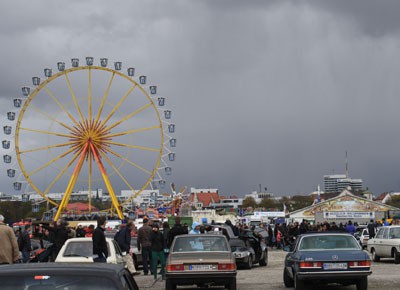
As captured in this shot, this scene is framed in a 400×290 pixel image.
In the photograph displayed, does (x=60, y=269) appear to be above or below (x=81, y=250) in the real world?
above

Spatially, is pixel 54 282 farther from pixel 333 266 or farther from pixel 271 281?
pixel 271 281

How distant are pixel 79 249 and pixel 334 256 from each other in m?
6.10

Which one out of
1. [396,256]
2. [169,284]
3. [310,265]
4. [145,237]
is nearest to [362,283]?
[310,265]

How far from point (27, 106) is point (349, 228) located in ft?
81.9

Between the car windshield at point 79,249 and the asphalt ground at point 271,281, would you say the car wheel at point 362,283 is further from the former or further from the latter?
the car windshield at point 79,249

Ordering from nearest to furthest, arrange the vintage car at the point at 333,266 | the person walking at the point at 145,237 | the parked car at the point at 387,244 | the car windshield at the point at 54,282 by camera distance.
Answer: the car windshield at the point at 54,282
the vintage car at the point at 333,266
the person walking at the point at 145,237
the parked car at the point at 387,244

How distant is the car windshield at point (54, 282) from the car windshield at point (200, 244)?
10745 millimetres

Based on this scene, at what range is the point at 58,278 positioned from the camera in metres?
5.97

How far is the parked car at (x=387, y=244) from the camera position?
26.3m

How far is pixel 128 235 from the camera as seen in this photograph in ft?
65.7

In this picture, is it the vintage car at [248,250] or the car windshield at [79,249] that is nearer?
the car windshield at [79,249]

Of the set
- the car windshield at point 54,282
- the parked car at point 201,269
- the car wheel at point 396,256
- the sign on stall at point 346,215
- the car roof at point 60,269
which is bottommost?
the sign on stall at point 346,215

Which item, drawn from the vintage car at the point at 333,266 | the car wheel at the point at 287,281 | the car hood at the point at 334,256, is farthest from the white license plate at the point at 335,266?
the car wheel at the point at 287,281

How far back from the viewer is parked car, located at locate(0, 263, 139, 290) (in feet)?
19.4
